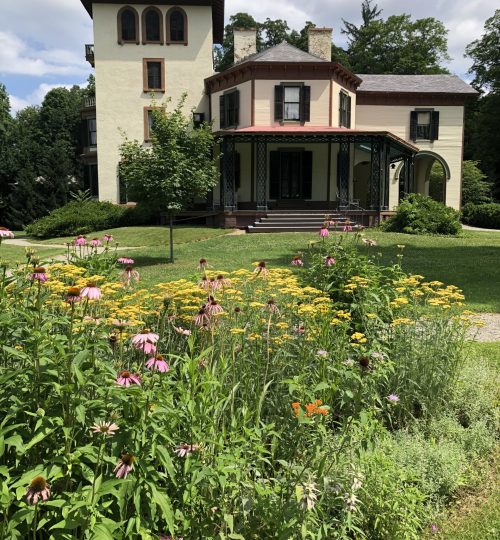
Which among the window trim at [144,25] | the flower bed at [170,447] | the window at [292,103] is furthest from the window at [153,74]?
the flower bed at [170,447]

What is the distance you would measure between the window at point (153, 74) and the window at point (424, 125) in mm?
14357

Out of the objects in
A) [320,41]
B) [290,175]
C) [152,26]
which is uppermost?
[152,26]

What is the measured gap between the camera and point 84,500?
2133 mm

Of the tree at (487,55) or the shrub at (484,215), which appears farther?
the tree at (487,55)

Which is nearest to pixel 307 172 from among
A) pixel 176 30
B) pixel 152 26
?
pixel 176 30

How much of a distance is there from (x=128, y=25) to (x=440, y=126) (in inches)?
725

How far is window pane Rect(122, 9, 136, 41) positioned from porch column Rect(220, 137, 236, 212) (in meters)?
8.86

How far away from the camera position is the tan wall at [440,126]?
31.1 metres

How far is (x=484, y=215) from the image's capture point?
30734 mm

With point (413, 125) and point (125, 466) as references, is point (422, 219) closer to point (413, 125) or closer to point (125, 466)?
point (413, 125)

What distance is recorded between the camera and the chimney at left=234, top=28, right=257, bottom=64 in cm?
3070

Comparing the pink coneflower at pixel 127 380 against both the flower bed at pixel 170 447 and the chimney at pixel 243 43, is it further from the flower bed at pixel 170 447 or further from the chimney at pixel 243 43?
the chimney at pixel 243 43

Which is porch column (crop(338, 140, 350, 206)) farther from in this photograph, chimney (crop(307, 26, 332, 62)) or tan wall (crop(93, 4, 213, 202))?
tan wall (crop(93, 4, 213, 202))

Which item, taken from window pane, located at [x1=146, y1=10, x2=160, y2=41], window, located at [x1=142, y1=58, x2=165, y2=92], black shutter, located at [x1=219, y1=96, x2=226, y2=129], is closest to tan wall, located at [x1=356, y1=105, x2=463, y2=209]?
black shutter, located at [x1=219, y1=96, x2=226, y2=129]
